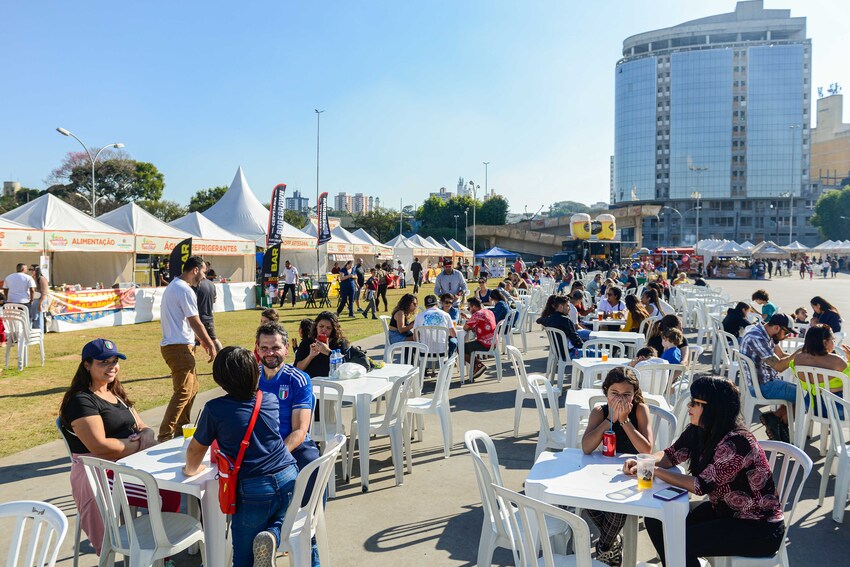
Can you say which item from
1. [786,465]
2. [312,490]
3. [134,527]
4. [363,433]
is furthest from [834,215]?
[134,527]

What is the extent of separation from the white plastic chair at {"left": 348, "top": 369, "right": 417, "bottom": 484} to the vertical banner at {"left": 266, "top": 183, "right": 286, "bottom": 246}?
671 inches

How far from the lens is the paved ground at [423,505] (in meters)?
3.94

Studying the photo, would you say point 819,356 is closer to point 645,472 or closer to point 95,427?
point 645,472

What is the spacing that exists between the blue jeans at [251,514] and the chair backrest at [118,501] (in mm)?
395

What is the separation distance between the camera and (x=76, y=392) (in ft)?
12.5

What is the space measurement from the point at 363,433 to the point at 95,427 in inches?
80.7

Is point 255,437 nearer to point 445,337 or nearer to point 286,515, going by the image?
point 286,515

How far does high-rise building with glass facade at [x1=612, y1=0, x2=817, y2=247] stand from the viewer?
105062 millimetres

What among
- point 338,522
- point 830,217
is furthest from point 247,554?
point 830,217

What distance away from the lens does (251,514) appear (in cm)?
306

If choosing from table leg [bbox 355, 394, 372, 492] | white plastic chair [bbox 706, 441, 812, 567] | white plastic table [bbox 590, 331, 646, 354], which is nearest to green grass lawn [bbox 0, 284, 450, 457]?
table leg [bbox 355, 394, 372, 492]

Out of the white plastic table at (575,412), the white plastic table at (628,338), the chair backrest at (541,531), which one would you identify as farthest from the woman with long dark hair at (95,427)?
the white plastic table at (628,338)

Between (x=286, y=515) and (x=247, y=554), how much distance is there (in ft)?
0.85

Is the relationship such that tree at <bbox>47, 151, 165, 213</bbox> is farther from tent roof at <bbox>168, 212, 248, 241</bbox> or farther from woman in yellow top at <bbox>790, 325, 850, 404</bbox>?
woman in yellow top at <bbox>790, 325, 850, 404</bbox>
